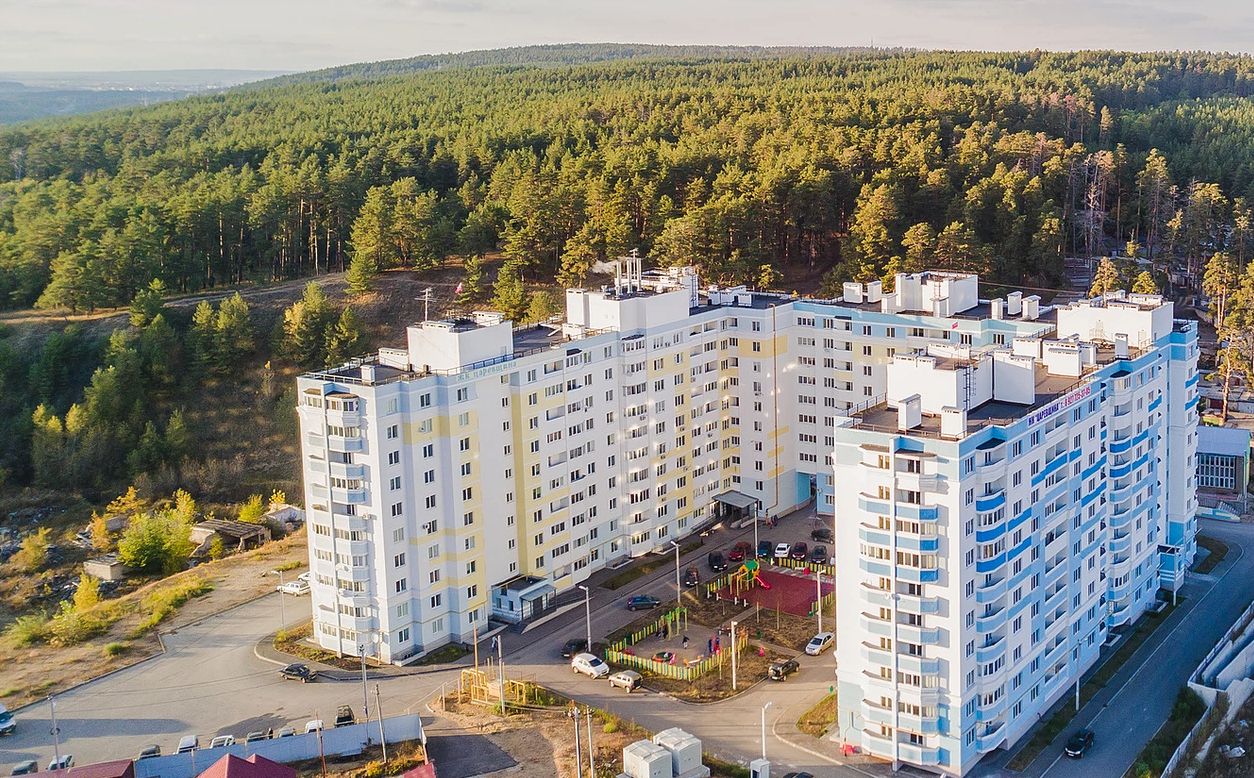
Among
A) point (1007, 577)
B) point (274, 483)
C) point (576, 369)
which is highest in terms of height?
point (576, 369)

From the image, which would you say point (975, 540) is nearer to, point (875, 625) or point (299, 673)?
point (875, 625)

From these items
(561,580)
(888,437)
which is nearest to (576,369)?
(561,580)

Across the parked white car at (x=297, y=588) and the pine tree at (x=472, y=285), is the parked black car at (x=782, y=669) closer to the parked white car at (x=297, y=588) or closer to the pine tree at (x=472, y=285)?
the parked white car at (x=297, y=588)

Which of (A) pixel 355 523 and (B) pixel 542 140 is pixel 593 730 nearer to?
(A) pixel 355 523

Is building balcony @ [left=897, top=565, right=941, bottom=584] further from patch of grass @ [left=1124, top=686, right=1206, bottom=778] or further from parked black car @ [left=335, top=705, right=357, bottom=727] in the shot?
parked black car @ [left=335, top=705, right=357, bottom=727]

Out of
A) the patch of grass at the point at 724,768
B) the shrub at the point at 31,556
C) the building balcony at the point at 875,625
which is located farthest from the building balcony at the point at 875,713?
the shrub at the point at 31,556

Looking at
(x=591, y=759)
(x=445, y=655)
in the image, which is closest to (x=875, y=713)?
(x=591, y=759)

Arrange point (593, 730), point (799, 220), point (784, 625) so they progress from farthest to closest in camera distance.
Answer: point (799, 220) < point (784, 625) < point (593, 730)
